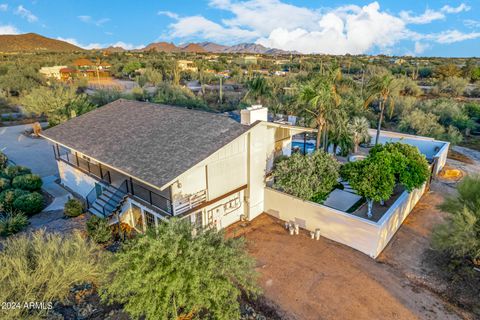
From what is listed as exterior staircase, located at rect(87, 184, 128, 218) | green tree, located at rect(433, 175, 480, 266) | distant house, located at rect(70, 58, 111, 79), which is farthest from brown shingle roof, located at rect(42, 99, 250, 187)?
distant house, located at rect(70, 58, 111, 79)

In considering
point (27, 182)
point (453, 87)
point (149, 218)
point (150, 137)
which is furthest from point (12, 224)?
point (453, 87)

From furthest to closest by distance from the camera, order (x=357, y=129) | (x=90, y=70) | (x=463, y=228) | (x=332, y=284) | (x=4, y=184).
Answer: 1. (x=90, y=70)
2. (x=357, y=129)
3. (x=4, y=184)
4. (x=332, y=284)
5. (x=463, y=228)

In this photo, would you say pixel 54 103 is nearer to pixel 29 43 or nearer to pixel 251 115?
pixel 251 115

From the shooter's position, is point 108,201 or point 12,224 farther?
point 108,201

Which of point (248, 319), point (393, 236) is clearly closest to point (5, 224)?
point (248, 319)

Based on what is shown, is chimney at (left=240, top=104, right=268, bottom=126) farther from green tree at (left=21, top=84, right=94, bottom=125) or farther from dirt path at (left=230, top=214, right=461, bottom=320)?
green tree at (left=21, top=84, right=94, bottom=125)

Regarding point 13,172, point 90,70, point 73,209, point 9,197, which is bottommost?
point 73,209

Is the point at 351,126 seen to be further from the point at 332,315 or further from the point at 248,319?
the point at 248,319
